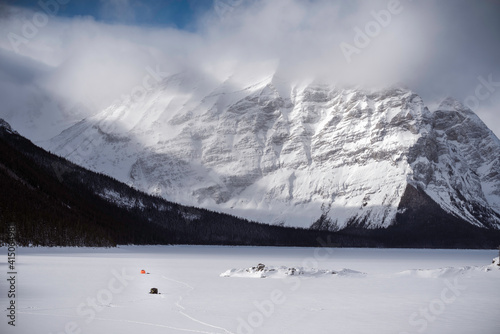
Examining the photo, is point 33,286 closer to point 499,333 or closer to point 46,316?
point 46,316

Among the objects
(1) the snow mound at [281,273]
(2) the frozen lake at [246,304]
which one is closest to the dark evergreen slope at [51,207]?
(1) the snow mound at [281,273]

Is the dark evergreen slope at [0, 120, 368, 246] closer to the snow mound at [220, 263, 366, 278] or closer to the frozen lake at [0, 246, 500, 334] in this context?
the snow mound at [220, 263, 366, 278]

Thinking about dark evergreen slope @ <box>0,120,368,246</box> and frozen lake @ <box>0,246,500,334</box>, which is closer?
frozen lake @ <box>0,246,500,334</box>

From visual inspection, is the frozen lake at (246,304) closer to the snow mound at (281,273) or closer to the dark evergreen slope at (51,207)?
the snow mound at (281,273)

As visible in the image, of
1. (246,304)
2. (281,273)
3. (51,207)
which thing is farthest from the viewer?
(51,207)

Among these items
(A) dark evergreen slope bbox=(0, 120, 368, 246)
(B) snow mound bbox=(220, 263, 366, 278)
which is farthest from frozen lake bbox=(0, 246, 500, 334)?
(A) dark evergreen slope bbox=(0, 120, 368, 246)

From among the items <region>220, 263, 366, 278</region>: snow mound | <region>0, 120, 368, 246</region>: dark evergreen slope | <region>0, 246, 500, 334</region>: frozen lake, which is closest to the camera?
<region>0, 246, 500, 334</region>: frozen lake

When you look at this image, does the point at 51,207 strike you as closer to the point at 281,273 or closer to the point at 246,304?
the point at 281,273

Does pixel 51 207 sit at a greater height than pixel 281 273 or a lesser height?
greater

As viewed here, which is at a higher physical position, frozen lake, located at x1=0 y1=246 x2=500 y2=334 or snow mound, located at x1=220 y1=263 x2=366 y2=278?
snow mound, located at x1=220 y1=263 x2=366 y2=278

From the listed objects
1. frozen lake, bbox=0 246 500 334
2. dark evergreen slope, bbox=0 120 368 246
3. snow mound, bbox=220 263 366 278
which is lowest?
frozen lake, bbox=0 246 500 334

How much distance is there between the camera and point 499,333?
26.1 metres

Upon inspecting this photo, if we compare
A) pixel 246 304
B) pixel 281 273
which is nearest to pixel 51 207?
pixel 281 273

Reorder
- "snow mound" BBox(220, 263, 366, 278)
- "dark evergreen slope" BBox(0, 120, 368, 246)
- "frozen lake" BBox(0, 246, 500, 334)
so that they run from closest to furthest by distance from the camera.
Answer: "frozen lake" BBox(0, 246, 500, 334) → "snow mound" BBox(220, 263, 366, 278) → "dark evergreen slope" BBox(0, 120, 368, 246)
